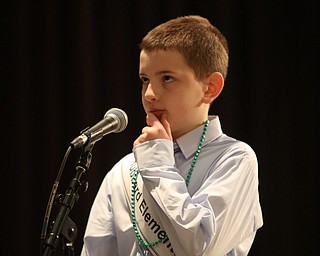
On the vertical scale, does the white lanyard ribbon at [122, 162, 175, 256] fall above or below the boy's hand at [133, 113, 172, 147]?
below

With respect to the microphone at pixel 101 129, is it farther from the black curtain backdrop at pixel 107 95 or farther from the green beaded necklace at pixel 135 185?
the black curtain backdrop at pixel 107 95

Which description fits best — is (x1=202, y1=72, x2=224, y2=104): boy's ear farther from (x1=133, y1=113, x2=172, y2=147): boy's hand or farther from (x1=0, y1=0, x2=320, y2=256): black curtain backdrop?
(x1=0, y1=0, x2=320, y2=256): black curtain backdrop

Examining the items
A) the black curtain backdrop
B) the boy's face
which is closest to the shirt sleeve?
the boy's face

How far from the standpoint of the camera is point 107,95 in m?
2.63

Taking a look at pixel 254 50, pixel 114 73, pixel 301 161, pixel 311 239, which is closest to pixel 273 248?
pixel 311 239

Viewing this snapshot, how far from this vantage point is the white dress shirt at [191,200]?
135 centimetres

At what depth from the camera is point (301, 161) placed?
2.63 metres

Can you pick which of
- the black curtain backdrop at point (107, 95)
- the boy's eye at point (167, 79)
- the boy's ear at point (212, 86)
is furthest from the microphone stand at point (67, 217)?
the black curtain backdrop at point (107, 95)

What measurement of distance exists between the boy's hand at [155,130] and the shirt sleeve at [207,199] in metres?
0.02

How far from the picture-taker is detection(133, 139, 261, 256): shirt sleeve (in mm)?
1346

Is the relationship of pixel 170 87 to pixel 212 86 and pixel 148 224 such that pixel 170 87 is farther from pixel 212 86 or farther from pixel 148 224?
pixel 148 224

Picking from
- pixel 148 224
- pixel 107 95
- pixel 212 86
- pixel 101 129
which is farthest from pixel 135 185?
pixel 107 95

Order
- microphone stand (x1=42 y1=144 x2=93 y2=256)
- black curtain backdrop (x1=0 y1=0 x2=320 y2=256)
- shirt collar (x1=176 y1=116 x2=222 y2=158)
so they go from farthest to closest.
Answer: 1. black curtain backdrop (x1=0 y1=0 x2=320 y2=256)
2. shirt collar (x1=176 y1=116 x2=222 y2=158)
3. microphone stand (x1=42 y1=144 x2=93 y2=256)

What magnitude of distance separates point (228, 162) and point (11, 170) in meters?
1.43
